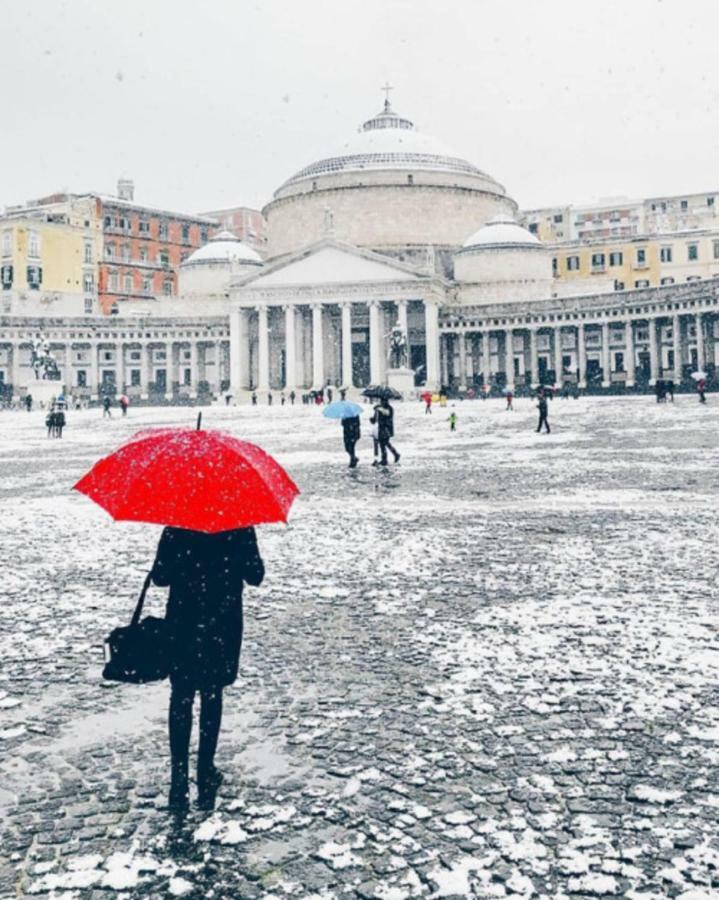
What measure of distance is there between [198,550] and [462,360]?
3117 inches

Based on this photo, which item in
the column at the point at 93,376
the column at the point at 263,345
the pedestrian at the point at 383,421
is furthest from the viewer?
the column at the point at 93,376

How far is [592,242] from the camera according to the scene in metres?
91.9

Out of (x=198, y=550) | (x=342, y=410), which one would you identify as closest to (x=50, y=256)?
(x=342, y=410)

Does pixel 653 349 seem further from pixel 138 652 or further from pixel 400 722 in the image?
pixel 138 652

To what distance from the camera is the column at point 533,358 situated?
78500 millimetres

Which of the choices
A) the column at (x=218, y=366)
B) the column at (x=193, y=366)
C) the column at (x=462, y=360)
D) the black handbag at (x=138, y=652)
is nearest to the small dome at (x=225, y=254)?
the column at (x=218, y=366)

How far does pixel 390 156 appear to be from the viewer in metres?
91.9

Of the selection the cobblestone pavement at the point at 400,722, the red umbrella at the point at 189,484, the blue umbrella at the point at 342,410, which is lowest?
the cobblestone pavement at the point at 400,722

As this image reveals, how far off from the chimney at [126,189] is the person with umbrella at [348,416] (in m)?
91.5

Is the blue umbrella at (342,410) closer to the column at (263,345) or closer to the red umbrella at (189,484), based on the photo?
the red umbrella at (189,484)

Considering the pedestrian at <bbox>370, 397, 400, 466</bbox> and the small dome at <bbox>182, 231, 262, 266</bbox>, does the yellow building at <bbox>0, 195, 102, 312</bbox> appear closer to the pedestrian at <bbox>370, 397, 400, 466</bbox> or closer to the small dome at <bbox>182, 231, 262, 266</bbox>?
the small dome at <bbox>182, 231, 262, 266</bbox>

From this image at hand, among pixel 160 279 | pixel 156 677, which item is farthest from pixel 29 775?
pixel 160 279

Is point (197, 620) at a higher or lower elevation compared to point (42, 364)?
lower

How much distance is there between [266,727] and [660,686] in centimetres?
256
